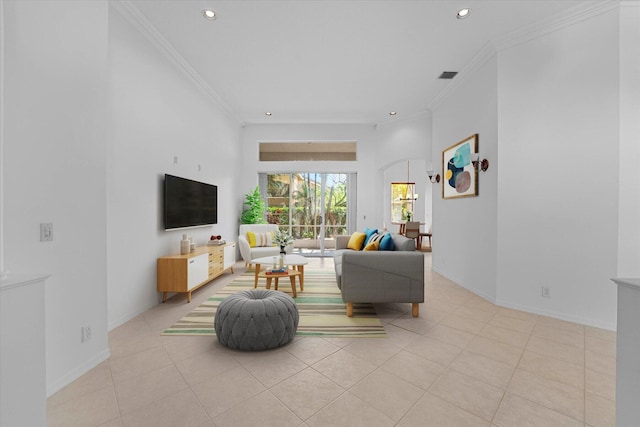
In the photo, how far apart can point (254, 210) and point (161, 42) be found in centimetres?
372

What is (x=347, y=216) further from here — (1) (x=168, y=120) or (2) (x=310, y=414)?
(2) (x=310, y=414)

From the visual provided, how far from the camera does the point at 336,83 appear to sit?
4.66m

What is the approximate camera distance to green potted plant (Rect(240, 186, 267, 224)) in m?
6.55

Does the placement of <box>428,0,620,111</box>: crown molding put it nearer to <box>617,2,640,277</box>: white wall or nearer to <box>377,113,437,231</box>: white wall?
<box>617,2,640,277</box>: white wall

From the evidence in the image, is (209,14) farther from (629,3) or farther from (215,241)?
(629,3)

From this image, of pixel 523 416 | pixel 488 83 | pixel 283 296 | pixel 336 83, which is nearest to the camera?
pixel 523 416

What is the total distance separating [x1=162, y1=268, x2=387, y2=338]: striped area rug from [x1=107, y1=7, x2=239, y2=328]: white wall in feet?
2.32

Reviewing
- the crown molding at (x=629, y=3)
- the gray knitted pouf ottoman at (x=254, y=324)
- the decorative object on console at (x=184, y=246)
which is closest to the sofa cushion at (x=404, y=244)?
the gray knitted pouf ottoman at (x=254, y=324)

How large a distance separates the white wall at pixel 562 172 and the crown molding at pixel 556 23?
2.0 inches

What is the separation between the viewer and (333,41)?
3.48m

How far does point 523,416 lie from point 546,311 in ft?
6.80

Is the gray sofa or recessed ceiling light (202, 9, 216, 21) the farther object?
the gray sofa

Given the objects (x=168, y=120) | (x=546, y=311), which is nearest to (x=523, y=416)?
(x=546, y=311)

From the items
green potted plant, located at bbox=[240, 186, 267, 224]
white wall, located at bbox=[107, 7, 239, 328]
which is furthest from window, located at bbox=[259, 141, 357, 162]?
white wall, located at bbox=[107, 7, 239, 328]
